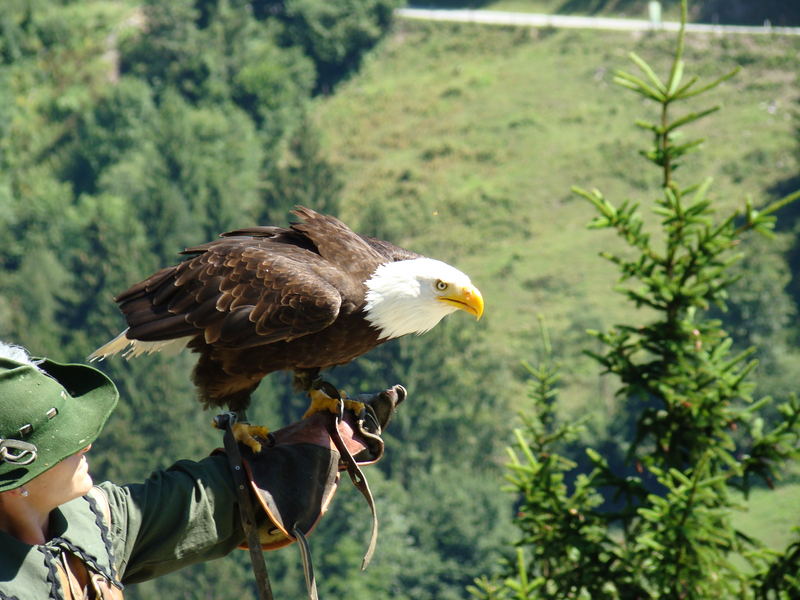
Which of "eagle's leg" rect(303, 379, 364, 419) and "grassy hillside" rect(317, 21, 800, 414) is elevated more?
"eagle's leg" rect(303, 379, 364, 419)

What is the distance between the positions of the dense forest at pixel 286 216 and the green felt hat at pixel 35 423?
3415 centimetres

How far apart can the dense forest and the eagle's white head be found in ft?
106

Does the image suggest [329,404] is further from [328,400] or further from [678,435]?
[678,435]

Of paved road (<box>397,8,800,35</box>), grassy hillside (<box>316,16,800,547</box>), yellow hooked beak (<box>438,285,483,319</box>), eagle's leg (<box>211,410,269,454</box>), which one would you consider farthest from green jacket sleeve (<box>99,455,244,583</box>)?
paved road (<box>397,8,800,35</box>)

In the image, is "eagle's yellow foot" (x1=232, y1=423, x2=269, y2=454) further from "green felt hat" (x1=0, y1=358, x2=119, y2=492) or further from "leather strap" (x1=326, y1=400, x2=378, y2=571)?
"green felt hat" (x1=0, y1=358, x2=119, y2=492)

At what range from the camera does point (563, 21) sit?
61.5 m

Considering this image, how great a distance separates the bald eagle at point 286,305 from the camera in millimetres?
4754

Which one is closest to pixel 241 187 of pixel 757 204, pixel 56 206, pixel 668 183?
pixel 56 206

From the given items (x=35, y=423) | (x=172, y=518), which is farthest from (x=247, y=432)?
(x=35, y=423)

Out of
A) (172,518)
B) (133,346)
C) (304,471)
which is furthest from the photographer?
(133,346)

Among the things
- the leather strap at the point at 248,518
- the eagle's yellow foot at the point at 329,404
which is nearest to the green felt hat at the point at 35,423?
the leather strap at the point at 248,518

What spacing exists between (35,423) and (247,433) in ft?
4.35

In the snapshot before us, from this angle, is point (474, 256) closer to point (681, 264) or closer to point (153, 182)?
point (153, 182)

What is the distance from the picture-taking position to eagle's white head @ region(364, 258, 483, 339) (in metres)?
4.76
